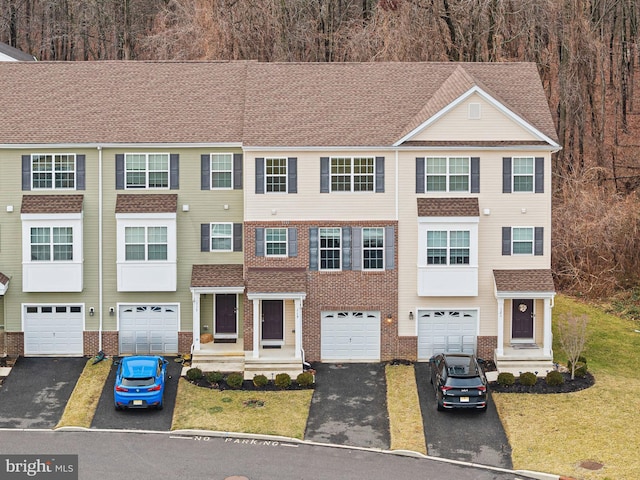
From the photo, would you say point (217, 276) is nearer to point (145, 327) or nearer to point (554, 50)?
point (145, 327)

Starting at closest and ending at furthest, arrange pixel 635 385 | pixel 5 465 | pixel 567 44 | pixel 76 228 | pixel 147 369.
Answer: pixel 5 465, pixel 147 369, pixel 635 385, pixel 76 228, pixel 567 44

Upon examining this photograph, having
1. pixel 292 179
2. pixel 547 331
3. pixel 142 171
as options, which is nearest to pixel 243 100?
pixel 292 179

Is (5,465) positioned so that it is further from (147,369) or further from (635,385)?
(635,385)

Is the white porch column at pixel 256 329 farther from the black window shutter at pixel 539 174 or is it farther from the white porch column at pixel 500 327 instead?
the black window shutter at pixel 539 174

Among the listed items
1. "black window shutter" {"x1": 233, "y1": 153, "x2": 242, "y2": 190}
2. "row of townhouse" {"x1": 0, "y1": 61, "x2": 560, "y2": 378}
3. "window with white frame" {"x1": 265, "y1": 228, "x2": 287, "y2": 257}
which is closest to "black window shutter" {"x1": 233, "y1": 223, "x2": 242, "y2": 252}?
"row of townhouse" {"x1": 0, "y1": 61, "x2": 560, "y2": 378}

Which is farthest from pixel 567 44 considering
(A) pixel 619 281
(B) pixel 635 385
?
(B) pixel 635 385
